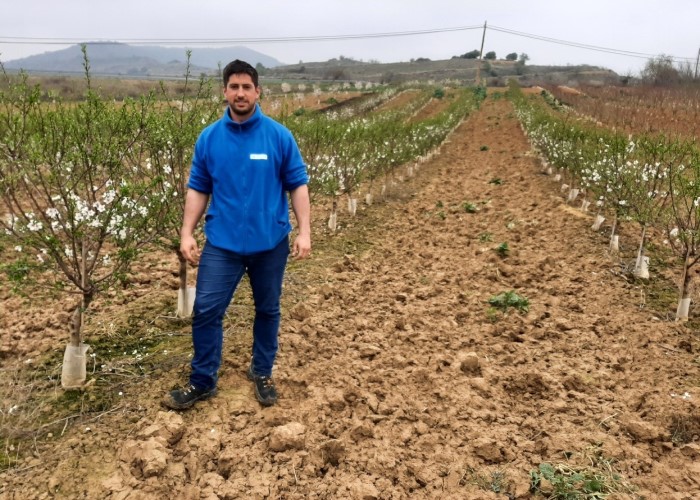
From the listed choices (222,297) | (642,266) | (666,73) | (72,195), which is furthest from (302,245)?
(666,73)

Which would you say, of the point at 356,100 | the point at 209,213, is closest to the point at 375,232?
the point at 209,213

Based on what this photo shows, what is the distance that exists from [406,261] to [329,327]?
8.19ft

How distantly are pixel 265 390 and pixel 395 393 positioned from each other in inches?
37.5

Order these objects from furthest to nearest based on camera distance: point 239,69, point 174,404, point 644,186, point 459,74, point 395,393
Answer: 1. point 459,74
2. point 644,186
3. point 395,393
4. point 174,404
5. point 239,69

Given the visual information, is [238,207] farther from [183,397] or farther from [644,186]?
[644,186]

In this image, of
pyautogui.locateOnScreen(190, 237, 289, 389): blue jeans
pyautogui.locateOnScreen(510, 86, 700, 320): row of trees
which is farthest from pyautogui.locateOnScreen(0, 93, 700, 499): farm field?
pyautogui.locateOnScreen(510, 86, 700, 320): row of trees

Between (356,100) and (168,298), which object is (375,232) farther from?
(356,100)

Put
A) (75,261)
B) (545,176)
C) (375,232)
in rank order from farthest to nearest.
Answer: (545,176) < (375,232) < (75,261)

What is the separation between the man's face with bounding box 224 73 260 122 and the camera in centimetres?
285

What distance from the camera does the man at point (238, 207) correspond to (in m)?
2.94

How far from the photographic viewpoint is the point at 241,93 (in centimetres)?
286

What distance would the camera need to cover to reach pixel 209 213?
3.03 metres

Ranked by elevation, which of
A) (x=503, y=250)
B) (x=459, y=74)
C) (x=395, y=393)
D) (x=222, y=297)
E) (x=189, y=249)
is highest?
(x=459, y=74)

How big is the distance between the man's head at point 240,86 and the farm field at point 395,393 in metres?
1.95
